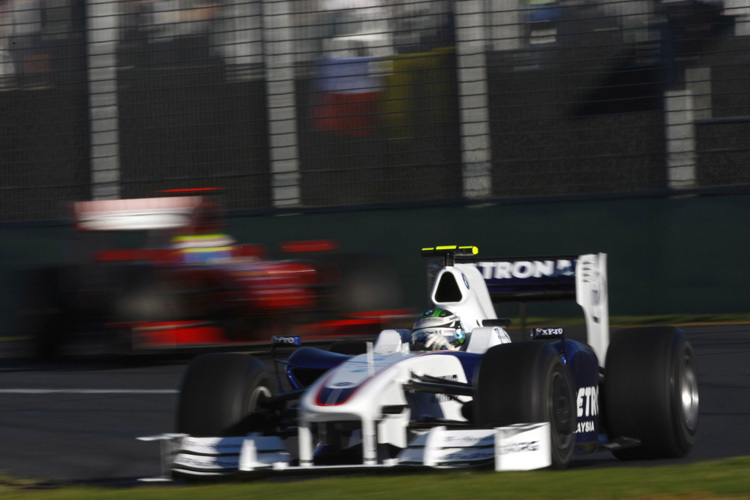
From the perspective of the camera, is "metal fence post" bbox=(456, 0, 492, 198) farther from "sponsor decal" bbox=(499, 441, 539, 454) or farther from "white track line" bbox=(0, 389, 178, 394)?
"sponsor decal" bbox=(499, 441, 539, 454)

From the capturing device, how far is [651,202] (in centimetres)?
1266

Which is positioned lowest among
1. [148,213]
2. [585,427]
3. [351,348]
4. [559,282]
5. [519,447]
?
[585,427]

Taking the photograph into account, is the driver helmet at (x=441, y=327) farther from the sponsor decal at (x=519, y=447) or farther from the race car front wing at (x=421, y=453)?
the sponsor decal at (x=519, y=447)

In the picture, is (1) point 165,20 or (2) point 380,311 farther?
(1) point 165,20

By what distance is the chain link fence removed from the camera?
12.8 meters

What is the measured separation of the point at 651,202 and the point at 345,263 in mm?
3496

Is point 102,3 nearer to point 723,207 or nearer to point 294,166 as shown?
Answer: point 294,166

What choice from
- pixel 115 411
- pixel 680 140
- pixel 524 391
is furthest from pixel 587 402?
pixel 680 140

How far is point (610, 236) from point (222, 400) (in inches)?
308

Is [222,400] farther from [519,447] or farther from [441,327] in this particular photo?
[519,447]

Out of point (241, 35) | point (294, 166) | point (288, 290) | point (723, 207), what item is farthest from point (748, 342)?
point (241, 35)

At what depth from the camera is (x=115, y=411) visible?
853 centimetres

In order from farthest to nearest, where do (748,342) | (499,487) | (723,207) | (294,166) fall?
(294,166) < (723,207) < (748,342) < (499,487)

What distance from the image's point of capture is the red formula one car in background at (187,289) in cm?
1069
